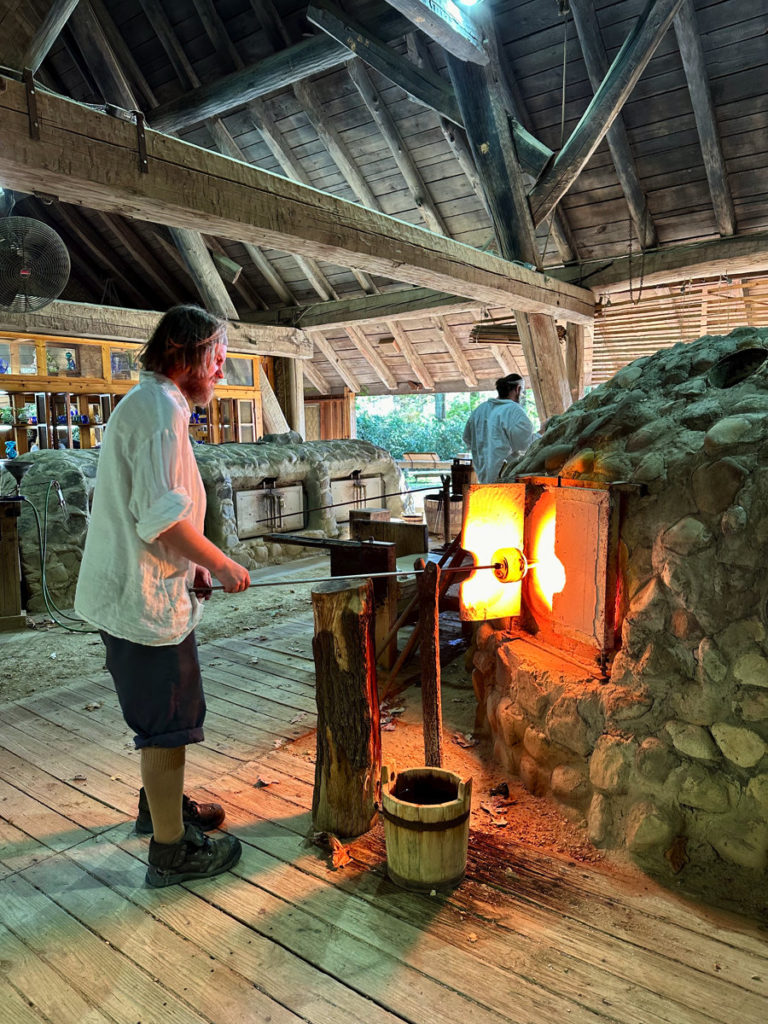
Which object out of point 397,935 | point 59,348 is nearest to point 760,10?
point 397,935

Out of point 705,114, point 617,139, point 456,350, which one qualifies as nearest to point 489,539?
point 705,114

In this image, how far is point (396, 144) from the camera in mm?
8555

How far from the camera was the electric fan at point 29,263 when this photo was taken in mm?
6668

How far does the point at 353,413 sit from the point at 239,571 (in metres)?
14.4

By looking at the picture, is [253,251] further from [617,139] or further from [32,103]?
[32,103]

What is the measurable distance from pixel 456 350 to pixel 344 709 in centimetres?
1101

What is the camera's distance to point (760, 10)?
5.98 metres

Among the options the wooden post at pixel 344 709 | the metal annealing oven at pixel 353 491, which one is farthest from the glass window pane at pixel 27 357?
the wooden post at pixel 344 709

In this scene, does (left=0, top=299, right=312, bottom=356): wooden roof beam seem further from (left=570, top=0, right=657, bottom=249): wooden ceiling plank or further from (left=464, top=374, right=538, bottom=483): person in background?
(left=570, top=0, right=657, bottom=249): wooden ceiling plank

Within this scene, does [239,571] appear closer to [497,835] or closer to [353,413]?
[497,835]

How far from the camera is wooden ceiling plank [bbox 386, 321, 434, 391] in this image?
13.1 meters

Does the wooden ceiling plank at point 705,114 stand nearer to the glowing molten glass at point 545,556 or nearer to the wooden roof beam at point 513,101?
the wooden roof beam at point 513,101

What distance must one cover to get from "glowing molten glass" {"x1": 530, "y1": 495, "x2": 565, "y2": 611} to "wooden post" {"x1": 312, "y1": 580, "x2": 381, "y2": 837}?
951mm

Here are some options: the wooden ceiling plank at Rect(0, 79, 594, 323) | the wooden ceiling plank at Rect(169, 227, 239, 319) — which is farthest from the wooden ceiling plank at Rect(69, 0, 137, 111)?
the wooden ceiling plank at Rect(0, 79, 594, 323)
